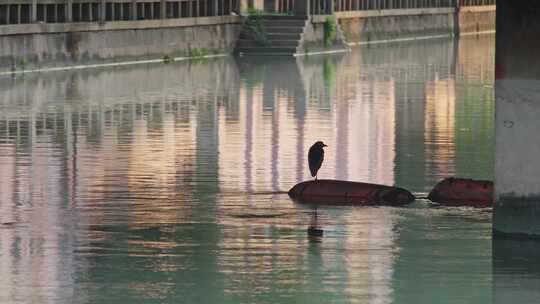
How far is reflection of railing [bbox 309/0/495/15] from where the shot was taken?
270 feet

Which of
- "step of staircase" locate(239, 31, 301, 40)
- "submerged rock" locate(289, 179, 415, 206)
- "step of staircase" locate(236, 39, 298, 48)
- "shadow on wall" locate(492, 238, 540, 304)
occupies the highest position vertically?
"step of staircase" locate(239, 31, 301, 40)

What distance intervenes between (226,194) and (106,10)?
3933 cm

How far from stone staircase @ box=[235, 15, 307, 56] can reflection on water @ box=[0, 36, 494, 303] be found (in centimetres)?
2251

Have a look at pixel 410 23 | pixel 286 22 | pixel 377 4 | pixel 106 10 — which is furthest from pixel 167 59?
pixel 410 23

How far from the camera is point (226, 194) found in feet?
86.5

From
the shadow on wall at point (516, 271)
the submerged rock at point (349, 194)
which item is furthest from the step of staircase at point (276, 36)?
the shadow on wall at point (516, 271)

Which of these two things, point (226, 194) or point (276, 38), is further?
point (276, 38)

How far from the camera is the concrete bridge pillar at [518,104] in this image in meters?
20.8

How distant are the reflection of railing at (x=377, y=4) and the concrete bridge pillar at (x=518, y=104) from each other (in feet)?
197

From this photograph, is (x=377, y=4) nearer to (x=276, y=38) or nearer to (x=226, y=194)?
(x=276, y=38)

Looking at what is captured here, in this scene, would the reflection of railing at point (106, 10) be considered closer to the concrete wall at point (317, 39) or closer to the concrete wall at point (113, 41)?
the concrete wall at point (113, 41)

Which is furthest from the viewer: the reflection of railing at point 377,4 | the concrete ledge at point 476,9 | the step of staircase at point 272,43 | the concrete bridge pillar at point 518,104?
the concrete ledge at point 476,9

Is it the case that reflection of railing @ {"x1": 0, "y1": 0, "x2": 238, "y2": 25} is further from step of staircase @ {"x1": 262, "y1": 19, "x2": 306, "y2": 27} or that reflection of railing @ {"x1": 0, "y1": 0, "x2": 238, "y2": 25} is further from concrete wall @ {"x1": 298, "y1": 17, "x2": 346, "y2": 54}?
concrete wall @ {"x1": 298, "y1": 17, "x2": 346, "y2": 54}

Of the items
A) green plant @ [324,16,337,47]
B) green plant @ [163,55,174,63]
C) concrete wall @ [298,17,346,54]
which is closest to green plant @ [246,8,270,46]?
concrete wall @ [298,17,346,54]
